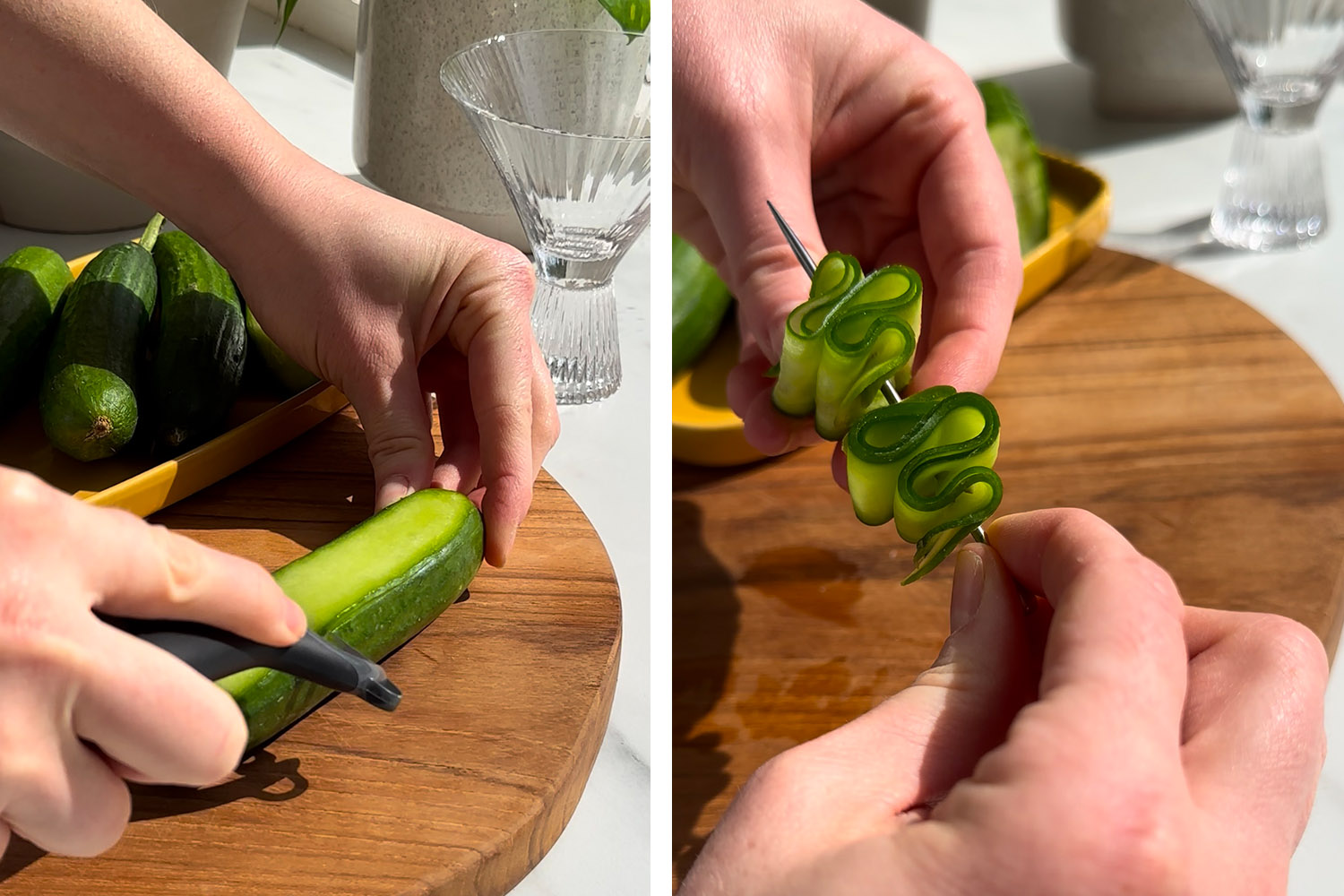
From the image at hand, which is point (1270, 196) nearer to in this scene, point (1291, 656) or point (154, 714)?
point (1291, 656)

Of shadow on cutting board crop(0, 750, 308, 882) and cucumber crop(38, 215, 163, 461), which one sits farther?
cucumber crop(38, 215, 163, 461)

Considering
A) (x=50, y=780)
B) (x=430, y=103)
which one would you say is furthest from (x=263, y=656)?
(x=430, y=103)

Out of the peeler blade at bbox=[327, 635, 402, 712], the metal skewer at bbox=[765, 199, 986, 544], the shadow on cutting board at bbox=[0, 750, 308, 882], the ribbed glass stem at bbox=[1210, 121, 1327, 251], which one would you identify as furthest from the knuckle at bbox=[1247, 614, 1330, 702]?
the ribbed glass stem at bbox=[1210, 121, 1327, 251]

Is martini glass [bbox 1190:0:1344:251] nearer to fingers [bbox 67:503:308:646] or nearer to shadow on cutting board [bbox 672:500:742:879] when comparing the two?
shadow on cutting board [bbox 672:500:742:879]

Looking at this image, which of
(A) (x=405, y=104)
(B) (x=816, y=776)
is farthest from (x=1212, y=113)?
(B) (x=816, y=776)

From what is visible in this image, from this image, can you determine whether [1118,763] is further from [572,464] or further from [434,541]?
[572,464]

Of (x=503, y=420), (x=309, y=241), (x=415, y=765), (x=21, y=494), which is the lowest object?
(x=415, y=765)
